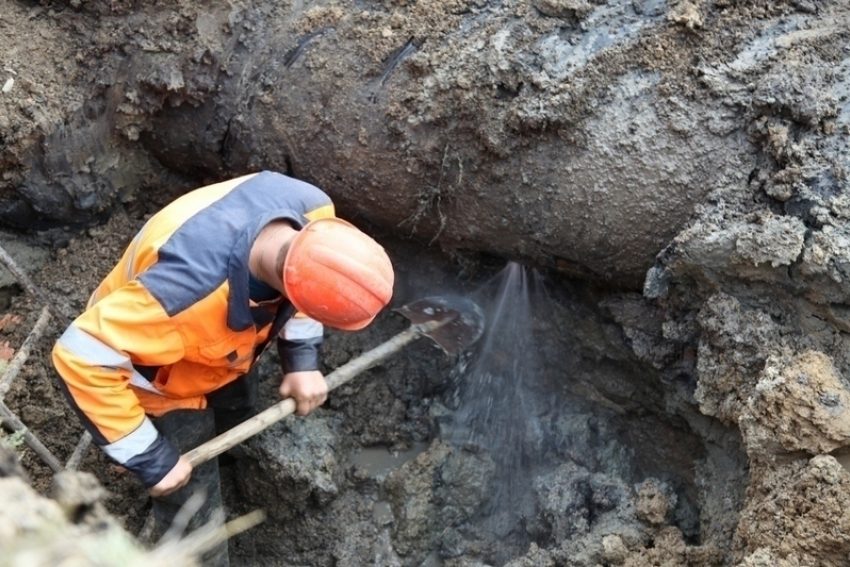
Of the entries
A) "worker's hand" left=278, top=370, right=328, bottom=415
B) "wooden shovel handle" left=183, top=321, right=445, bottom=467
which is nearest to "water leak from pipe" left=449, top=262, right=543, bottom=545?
"wooden shovel handle" left=183, top=321, right=445, bottom=467

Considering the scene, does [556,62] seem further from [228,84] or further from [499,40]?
[228,84]

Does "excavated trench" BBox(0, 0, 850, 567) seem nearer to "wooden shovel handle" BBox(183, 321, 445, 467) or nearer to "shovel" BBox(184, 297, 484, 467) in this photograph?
"shovel" BBox(184, 297, 484, 467)

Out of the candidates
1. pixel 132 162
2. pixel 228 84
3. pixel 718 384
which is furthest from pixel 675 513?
pixel 132 162

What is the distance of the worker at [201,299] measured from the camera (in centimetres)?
219

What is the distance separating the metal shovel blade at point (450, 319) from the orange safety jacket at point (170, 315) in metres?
0.79

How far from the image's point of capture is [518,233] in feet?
10.1

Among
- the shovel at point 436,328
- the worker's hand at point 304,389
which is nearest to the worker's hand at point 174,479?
the worker's hand at point 304,389

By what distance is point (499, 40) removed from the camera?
116 inches

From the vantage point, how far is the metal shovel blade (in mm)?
3273

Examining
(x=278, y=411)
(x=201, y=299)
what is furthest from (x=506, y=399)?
(x=201, y=299)

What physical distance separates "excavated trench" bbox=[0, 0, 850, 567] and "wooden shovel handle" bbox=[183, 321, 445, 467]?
0.42 meters

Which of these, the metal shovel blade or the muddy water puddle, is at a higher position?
the metal shovel blade

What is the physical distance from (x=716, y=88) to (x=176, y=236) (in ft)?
5.80

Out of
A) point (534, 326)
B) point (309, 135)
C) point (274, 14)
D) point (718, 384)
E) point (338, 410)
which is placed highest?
point (274, 14)
